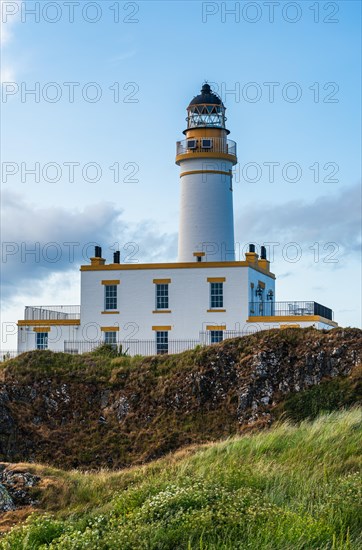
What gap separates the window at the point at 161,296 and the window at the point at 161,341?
129cm

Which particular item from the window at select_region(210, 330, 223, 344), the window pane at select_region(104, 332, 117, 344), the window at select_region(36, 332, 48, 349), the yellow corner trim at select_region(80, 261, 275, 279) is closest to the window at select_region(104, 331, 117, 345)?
the window pane at select_region(104, 332, 117, 344)

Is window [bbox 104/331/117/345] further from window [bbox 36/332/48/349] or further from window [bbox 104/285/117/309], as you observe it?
window [bbox 36/332/48/349]

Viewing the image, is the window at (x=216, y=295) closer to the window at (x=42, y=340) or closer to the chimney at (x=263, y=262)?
the chimney at (x=263, y=262)

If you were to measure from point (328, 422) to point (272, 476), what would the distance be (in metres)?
5.32

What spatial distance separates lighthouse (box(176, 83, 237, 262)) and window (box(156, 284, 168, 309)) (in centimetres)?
256

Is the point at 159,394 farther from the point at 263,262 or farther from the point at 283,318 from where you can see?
the point at 263,262

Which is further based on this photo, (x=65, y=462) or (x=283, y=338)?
(x=283, y=338)

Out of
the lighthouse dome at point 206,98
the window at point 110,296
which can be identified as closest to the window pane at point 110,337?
the window at point 110,296

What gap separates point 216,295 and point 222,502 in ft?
106

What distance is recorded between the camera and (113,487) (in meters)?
14.5

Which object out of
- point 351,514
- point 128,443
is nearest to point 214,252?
point 128,443

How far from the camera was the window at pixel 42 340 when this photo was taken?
4541 centimetres

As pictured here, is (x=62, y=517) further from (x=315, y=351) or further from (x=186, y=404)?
(x=315, y=351)

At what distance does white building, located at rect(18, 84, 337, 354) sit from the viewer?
43156 millimetres
